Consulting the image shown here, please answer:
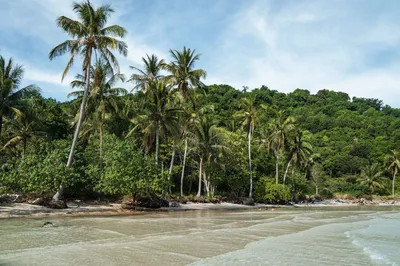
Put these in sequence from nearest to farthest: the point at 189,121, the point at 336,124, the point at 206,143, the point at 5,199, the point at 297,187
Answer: the point at 5,199
the point at 189,121
the point at 206,143
the point at 297,187
the point at 336,124

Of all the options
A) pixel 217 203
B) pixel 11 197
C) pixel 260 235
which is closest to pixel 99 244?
pixel 260 235

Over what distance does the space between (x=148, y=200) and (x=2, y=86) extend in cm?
1169

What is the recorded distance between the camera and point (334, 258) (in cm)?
848

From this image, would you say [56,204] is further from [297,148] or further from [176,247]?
[297,148]

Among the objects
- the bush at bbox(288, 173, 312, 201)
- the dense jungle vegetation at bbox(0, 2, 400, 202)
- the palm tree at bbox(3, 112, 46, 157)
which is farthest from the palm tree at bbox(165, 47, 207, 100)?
the bush at bbox(288, 173, 312, 201)

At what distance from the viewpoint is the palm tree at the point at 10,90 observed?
2197 centimetres

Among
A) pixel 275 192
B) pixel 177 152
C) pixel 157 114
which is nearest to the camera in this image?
pixel 157 114

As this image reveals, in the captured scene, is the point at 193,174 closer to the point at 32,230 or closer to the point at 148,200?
the point at 148,200

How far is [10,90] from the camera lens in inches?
879

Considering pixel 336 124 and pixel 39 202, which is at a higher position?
pixel 336 124

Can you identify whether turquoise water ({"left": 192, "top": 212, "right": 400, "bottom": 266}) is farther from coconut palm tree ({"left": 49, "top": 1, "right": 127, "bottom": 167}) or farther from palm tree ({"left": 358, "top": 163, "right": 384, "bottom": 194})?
palm tree ({"left": 358, "top": 163, "right": 384, "bottom": 194})

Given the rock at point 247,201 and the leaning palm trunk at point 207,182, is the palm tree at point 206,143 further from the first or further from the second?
the rock at point 247,201

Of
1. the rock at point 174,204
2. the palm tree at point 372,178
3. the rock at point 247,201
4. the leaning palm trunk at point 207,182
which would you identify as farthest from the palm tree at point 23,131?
the palm tree at point 372,178

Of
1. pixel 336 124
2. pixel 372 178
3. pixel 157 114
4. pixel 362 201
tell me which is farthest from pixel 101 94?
pixel 336 124
